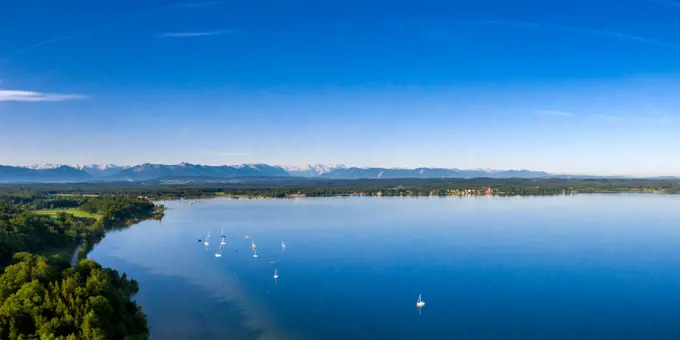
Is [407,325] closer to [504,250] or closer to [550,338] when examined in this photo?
[550,338]

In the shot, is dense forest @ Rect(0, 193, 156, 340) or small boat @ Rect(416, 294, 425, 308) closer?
dense forest @ Rect(0, 193, 156, 340)

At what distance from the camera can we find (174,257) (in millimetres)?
26141

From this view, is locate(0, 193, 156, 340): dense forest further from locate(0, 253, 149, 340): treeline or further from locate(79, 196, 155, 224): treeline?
locate(79, 196, 155, 224): treeline

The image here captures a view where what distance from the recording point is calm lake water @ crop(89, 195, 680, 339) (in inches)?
585

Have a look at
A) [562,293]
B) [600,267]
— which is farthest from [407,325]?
[600,267]

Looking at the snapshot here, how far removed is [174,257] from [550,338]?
63.6ft

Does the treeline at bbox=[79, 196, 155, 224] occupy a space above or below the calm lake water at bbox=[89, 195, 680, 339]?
above

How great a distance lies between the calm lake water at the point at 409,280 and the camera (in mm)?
14867

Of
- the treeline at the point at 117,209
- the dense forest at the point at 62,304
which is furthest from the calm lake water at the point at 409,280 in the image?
the treeline at the point at 117,209

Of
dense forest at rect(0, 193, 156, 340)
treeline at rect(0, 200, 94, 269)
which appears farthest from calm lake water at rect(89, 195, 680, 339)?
dense forest at rect(0, 193, 156, 340)

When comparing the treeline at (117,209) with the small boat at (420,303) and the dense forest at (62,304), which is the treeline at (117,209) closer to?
the dense forest at (62,304)

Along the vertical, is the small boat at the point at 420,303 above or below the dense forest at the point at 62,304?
below

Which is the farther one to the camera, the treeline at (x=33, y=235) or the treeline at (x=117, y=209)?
the treeline at (x=117, y=209)

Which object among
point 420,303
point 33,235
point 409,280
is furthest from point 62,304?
point 33,235
